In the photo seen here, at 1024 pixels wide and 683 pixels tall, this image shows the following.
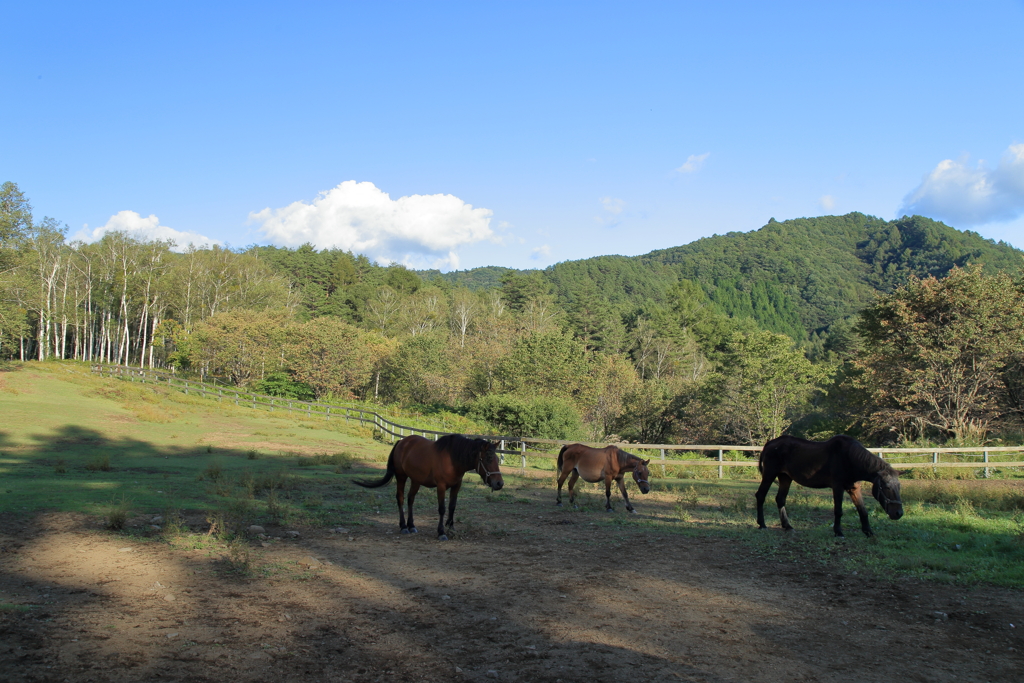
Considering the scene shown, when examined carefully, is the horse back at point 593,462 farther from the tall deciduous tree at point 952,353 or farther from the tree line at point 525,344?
the tall deciduous tree at point 952,353

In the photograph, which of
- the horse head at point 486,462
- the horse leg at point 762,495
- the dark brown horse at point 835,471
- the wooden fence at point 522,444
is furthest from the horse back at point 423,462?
the wooden fence at point 522,444

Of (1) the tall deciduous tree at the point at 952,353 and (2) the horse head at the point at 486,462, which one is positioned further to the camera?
(1) the tall deciduous tree at the point at 952,353

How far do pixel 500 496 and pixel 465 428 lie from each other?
1994 cm

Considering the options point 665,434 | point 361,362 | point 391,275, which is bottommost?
point 665,434

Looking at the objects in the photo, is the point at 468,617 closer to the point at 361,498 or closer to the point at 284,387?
the point at 361,498

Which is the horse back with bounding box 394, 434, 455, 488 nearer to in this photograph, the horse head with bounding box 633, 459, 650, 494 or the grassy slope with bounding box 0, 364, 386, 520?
the grassy slope with bounding box 0, 364, 386, 520

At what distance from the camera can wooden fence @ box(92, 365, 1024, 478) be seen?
18828 millimetres

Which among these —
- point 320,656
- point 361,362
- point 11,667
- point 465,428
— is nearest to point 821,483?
point 320,656

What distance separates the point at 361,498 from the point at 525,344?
27.4 metres

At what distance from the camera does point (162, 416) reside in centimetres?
3017

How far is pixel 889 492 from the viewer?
9.38 meters

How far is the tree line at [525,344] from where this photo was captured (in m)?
25.3

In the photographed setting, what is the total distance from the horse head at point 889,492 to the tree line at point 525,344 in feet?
58.5

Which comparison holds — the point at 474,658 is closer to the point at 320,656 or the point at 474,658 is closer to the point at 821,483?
the point at 320,656
